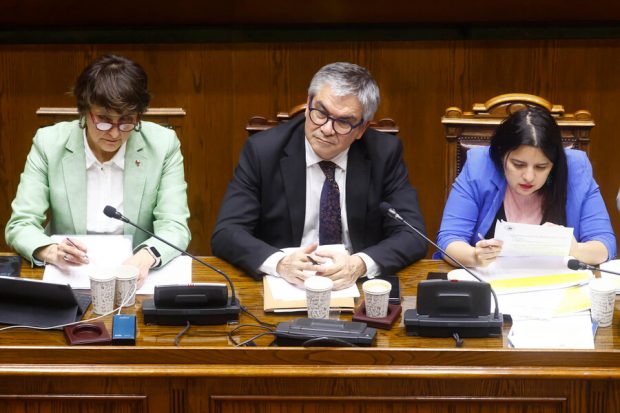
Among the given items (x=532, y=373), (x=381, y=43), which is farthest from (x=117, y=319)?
(x=381, y=43)

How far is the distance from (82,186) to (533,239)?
1320 millimetres

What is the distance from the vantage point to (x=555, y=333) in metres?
2.29

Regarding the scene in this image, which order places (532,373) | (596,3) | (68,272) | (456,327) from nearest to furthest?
(532,373) → (456,327) → (68,272) → (596,3)

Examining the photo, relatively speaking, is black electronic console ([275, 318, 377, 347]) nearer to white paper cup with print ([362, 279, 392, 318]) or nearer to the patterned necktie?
white paper cup with print ([362, 279, 392, 318])

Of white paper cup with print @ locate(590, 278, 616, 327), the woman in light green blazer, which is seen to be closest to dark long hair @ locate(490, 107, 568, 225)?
white paper cup with print @ locate(590, 278, 616, 327)

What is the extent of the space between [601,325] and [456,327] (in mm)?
360

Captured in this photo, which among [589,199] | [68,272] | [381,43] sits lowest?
[68,272]

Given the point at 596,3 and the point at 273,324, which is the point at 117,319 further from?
the point at 596,3

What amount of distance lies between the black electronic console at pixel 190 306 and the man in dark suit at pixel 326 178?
487mm

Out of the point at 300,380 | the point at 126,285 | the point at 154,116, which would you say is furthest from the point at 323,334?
the point at 154,116

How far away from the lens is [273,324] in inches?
92.8

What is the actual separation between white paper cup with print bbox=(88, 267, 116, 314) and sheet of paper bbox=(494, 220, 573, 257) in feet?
3.29

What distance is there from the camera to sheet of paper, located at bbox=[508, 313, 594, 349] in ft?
7.30

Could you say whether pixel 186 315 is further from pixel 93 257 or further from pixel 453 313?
pixel 453 313
